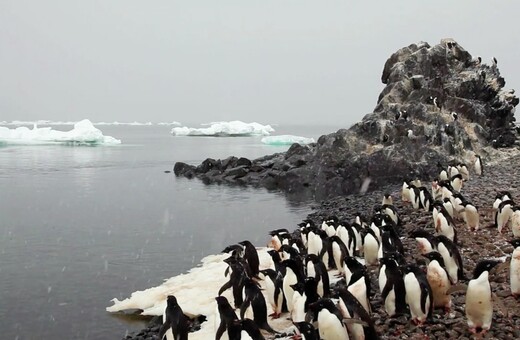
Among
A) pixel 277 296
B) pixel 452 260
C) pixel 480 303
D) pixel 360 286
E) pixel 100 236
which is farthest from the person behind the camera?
pixel 100 236

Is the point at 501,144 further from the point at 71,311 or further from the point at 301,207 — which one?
the point at 71,311

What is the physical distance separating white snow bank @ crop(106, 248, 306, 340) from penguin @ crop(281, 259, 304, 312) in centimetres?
36

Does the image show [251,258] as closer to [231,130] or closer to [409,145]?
[409,145]

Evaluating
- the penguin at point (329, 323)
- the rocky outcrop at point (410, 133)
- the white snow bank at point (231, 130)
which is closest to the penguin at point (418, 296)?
the penguin at point (329, 323)

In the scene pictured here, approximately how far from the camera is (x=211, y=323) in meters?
8.90

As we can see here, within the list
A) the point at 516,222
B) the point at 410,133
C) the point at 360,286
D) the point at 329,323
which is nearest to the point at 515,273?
the point at 360,286

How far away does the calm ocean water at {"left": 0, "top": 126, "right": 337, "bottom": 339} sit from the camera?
1103cm

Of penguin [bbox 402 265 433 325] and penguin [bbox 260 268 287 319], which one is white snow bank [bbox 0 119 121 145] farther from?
penguin [bbox 402 265 433 325]

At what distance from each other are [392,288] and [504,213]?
5.07 m

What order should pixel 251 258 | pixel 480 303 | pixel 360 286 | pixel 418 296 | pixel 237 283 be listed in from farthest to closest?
pixel 251 258
pixel 237 283
pixel 360 286
pixel 418 296
pixel 480 303

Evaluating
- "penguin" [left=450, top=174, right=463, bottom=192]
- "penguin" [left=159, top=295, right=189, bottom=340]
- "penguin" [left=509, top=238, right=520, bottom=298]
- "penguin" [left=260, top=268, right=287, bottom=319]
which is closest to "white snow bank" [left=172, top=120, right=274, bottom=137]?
"penguin" [left=450, top=174, right=463, bottom=192]

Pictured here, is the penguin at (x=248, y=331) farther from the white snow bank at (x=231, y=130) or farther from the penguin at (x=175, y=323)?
the white snow bank at (x=231, y=130)

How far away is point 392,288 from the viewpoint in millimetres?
6652

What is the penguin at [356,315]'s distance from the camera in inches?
235
